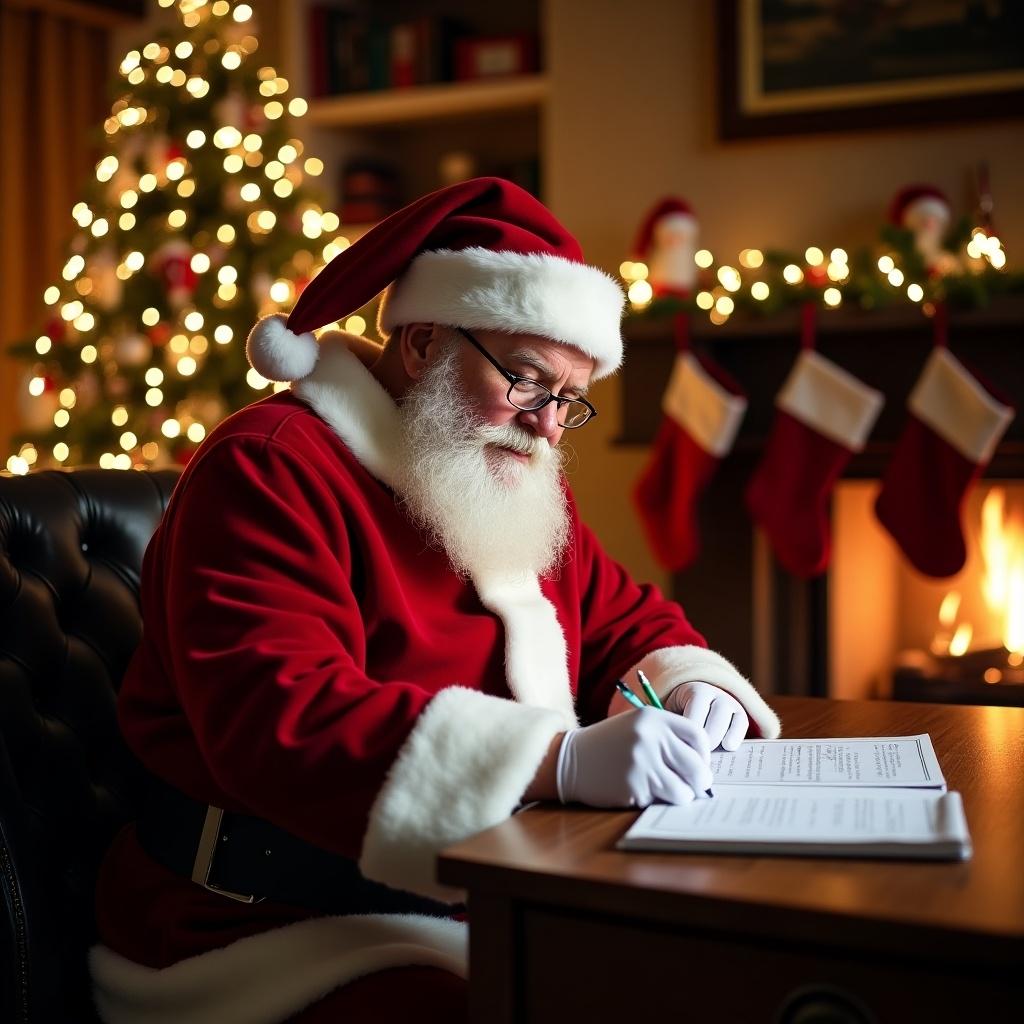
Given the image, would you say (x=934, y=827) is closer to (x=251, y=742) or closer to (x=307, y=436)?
(x=251, y=742)

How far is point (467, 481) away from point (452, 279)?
0.75 ft

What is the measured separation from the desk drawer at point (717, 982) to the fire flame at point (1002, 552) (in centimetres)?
309

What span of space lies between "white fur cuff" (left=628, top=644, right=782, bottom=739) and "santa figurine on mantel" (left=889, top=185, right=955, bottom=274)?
86.3 inches

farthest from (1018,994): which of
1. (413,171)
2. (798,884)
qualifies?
(413,171)

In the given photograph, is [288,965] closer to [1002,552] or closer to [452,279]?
[452,279]

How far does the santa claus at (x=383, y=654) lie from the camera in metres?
1.08

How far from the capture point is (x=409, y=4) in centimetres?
464

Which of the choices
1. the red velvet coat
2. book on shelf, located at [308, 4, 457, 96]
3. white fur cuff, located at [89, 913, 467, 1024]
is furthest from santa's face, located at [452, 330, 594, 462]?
book on shelf, located at [308, 4, 457, 96]

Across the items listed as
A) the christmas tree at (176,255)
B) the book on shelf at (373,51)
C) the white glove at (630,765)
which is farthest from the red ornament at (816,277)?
the white glove at (630,765)

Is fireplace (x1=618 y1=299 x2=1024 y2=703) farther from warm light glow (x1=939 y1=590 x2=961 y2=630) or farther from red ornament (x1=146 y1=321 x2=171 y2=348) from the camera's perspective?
red ornament (x1=146 y1=321 x2=171 y2=348)

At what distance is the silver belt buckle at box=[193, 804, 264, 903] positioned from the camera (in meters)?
1.25

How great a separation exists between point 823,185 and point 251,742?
304 cm

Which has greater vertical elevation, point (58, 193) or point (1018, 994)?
point (58, 193)

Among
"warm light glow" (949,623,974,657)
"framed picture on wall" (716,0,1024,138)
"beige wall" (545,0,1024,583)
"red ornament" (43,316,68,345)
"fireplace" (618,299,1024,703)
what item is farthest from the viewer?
"red ornament" (43,316,68,345)
